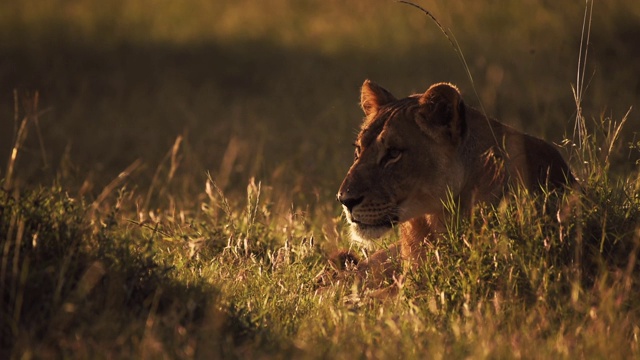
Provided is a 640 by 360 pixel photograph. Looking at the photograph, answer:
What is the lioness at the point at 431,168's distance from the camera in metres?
5.04

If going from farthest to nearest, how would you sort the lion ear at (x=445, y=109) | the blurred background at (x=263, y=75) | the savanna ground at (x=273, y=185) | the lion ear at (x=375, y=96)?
the blurred background at (x=263, y=75), the lion ear at (x=375, y=96), the lion ear at (x=445, y=109), the savanna ground at (x=273, y=185)

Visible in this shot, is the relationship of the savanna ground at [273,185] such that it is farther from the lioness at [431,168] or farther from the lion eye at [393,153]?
the lion eye at [393,153]

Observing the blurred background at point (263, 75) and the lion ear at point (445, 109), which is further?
the blurred background at point (263, 75)

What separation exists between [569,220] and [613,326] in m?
0.80

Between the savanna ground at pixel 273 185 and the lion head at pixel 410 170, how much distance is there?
24cm

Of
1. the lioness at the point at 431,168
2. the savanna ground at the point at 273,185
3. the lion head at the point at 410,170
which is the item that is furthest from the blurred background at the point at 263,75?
the lion head at the point at 410,170

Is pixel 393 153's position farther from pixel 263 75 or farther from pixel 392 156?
pixel 263 75

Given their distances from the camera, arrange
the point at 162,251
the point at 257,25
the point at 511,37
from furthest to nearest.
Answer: the point at 257,25 → the point at 511,37 → the point at 162,251

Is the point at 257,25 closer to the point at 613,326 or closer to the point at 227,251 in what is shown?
the point at 227,251

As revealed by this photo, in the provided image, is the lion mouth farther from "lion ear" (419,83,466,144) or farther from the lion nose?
"lion ear" (419,83,466,144)

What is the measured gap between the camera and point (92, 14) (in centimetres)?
1717

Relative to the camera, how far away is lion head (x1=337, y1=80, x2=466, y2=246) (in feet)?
16.5

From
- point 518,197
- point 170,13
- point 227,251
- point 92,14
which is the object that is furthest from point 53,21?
point 518,197

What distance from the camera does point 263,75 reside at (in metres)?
13.8
